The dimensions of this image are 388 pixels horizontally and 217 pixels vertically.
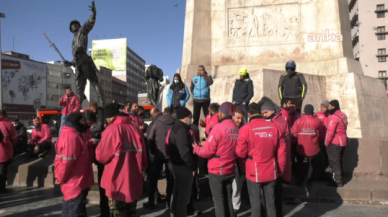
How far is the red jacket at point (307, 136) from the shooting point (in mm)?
6434

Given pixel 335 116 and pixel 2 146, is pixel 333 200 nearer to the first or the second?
pixel 335 116

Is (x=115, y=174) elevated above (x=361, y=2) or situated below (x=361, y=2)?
below

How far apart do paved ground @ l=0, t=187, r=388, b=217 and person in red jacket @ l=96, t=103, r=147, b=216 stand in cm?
169

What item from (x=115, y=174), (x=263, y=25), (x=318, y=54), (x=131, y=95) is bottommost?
(x=115, y=174)

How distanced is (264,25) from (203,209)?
24.6ft

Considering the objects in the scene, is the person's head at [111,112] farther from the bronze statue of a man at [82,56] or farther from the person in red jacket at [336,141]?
the bronze statue of a man at [82,56]

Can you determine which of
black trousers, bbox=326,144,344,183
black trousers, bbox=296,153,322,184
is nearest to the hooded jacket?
black trousers, bbox=296,153,322,184

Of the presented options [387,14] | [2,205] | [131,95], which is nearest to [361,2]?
[387,14]

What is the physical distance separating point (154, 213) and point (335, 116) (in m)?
4.01

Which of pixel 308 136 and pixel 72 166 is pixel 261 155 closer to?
pixel 308 136

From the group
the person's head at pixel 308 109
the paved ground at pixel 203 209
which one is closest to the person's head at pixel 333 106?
the person's head at pixel 308 109

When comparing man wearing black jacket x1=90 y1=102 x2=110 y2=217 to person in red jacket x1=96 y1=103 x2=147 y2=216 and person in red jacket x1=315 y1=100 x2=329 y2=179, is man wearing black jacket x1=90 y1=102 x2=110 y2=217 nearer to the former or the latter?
person in red jacket x1=96 y1=103 x2=147 y2=216

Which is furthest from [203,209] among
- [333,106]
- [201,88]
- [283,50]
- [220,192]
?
[283,50]

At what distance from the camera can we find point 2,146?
746 cm
